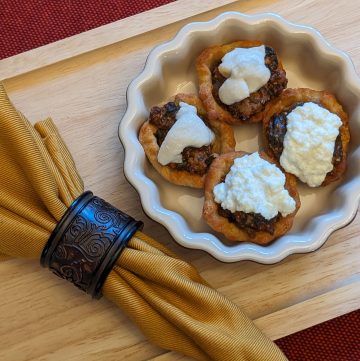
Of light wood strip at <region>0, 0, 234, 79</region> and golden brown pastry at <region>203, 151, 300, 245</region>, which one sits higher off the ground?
light wood strip at <region>0, 0, 234, 79</region>

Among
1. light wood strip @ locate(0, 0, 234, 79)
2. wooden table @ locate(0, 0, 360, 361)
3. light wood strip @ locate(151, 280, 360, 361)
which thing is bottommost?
light wood strip @ locate(151, 280, 360, 361)

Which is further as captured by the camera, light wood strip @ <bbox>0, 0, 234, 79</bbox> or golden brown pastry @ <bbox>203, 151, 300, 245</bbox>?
light wood strip @ <bbox>0, 0, 234, 79</bbox>

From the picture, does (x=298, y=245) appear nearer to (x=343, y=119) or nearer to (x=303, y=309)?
(x=303, y=309)

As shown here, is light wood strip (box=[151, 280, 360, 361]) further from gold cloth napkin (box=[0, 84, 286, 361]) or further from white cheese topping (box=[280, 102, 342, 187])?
white cheese topping (box=[280, 102, 342, 187])

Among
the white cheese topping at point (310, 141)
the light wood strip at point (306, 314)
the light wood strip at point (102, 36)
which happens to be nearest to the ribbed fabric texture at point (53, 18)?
the light wood strip at point (102, 36)

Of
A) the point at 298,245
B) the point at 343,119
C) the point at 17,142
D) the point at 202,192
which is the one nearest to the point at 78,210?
the point at 17,142

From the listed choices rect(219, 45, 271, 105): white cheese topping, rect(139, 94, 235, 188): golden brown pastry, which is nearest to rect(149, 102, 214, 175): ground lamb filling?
rect(139, 94, 235, 188): golden brown pastry

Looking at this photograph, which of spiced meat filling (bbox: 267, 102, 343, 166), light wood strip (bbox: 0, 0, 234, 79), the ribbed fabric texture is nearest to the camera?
spiced meat filling (bbox: 267, 102, 343, 166)
